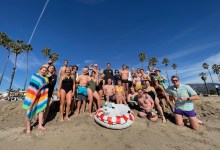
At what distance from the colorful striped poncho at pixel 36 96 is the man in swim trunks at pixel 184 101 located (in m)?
5.32

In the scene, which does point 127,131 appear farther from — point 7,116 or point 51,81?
point 7,116

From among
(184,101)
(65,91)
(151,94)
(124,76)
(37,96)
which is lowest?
(184,101)

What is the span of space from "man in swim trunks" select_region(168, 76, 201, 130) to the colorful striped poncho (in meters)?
5.32

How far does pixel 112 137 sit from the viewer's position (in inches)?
175

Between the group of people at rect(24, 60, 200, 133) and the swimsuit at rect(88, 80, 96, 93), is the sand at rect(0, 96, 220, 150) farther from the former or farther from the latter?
the swimsuit at rect(88, 80, 96, 93)

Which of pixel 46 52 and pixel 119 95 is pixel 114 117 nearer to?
pixel 119 95

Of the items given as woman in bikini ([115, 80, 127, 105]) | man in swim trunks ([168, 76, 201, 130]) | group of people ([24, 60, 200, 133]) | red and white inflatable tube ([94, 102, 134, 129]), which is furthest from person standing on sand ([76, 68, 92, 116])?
man in swim trunks ([168, 76, 201, 130])

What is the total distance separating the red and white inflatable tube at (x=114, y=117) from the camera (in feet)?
16.1

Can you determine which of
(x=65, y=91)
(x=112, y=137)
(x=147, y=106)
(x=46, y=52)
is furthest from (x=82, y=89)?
(x=46, y=52)

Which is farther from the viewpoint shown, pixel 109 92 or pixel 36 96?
pixel 109 92

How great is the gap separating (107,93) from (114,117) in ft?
8.81

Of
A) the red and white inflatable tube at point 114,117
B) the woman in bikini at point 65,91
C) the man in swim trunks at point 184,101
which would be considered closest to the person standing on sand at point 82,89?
the woman in bikini at point 65,91

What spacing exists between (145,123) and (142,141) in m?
1.59

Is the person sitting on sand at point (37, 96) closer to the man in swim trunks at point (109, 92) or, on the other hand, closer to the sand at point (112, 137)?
the sand at point (112, 137)
